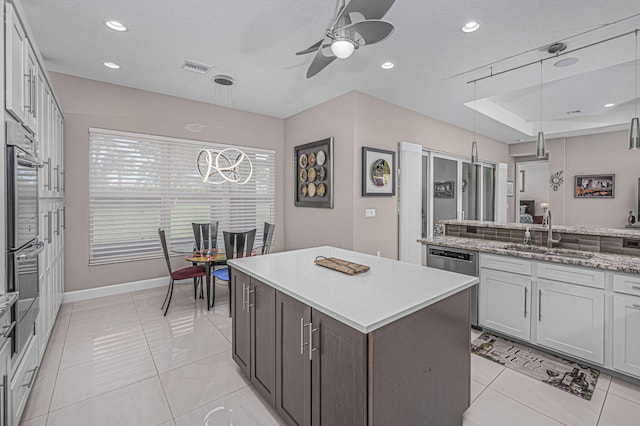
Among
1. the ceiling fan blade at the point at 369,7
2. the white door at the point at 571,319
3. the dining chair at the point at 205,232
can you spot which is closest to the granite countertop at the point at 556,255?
the white door at the point at 571,319

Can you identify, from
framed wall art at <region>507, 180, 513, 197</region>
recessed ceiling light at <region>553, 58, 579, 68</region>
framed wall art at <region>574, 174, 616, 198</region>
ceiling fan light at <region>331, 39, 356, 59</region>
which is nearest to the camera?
ceiling fan light at <region>331, 39, 356, 59</region>

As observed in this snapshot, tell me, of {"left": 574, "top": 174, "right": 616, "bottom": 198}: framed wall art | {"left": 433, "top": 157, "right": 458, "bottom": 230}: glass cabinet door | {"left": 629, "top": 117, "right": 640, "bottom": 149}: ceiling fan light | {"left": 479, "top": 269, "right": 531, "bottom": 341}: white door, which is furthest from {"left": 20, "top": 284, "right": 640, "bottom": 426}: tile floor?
{"left": 574, "top": 174, "right": 616, "bottom": 198}: framed wall art

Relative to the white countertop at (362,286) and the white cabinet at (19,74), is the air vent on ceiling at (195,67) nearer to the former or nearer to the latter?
the white cabinet at (19,74)

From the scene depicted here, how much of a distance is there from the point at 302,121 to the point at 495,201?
5.23 m

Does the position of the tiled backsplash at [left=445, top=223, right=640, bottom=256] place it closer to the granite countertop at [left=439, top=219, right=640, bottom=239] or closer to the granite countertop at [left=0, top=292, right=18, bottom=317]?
the granite countertop at [left=439, top=219, right=640, bottom=239]

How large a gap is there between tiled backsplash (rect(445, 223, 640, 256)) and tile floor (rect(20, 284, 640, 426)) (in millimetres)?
1084

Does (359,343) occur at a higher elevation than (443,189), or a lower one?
lower

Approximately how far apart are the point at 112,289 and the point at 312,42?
13.4 ft

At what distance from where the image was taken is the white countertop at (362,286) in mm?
1315

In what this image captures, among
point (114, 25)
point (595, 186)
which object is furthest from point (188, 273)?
point (595, 186)

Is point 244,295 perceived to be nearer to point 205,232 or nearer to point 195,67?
point 205,232

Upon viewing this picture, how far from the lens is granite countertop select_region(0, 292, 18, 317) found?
131cm

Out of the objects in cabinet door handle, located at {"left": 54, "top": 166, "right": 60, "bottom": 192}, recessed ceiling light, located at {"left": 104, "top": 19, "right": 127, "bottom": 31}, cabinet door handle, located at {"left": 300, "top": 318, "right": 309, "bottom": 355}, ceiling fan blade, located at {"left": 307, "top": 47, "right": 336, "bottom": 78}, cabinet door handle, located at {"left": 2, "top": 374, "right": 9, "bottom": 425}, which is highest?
recessed ceiling light, located at {"left": 104, "top": 19, "right": 127, "bottom": 31}

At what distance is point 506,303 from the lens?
2.81 m
